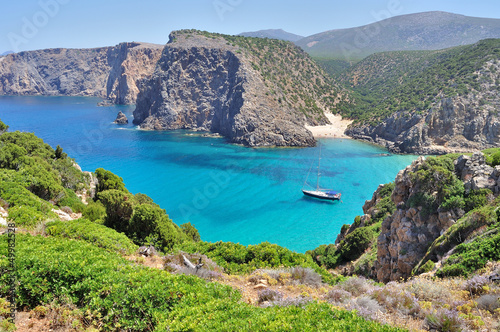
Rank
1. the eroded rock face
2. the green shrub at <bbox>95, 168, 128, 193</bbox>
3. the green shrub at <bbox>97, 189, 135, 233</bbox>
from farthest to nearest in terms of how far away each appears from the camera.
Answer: the eroded rock face, the green shrub at <bbox>95, 168, 128, 193</bbox>, the green shrub at <bbox>97, 189, 135, 233</bbox>

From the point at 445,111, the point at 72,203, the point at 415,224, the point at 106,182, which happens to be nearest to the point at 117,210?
the point at 72,203

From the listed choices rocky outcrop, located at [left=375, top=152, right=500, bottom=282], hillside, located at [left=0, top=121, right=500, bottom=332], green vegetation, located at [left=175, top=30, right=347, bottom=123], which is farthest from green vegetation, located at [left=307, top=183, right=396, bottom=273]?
green vegetation, located at [left=175, top=30, right=347, bottom=123]

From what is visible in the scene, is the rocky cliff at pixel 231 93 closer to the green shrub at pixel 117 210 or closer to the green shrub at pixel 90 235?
the green shrub at pixel 117 210

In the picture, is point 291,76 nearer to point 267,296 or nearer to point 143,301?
point 267,296

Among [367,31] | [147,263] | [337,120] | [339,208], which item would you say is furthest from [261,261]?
[367,31]

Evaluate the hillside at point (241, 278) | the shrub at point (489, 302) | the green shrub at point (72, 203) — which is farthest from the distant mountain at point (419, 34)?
the shrub at point (489, 302)

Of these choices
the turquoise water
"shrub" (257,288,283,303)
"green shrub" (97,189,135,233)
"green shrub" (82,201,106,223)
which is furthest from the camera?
the turquoise water

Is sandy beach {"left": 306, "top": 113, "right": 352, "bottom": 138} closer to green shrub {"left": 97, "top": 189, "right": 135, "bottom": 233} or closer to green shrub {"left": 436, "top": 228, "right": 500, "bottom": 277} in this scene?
green shrub {"left": 97, "top": 189, "right": 135, "bottom": 233}
